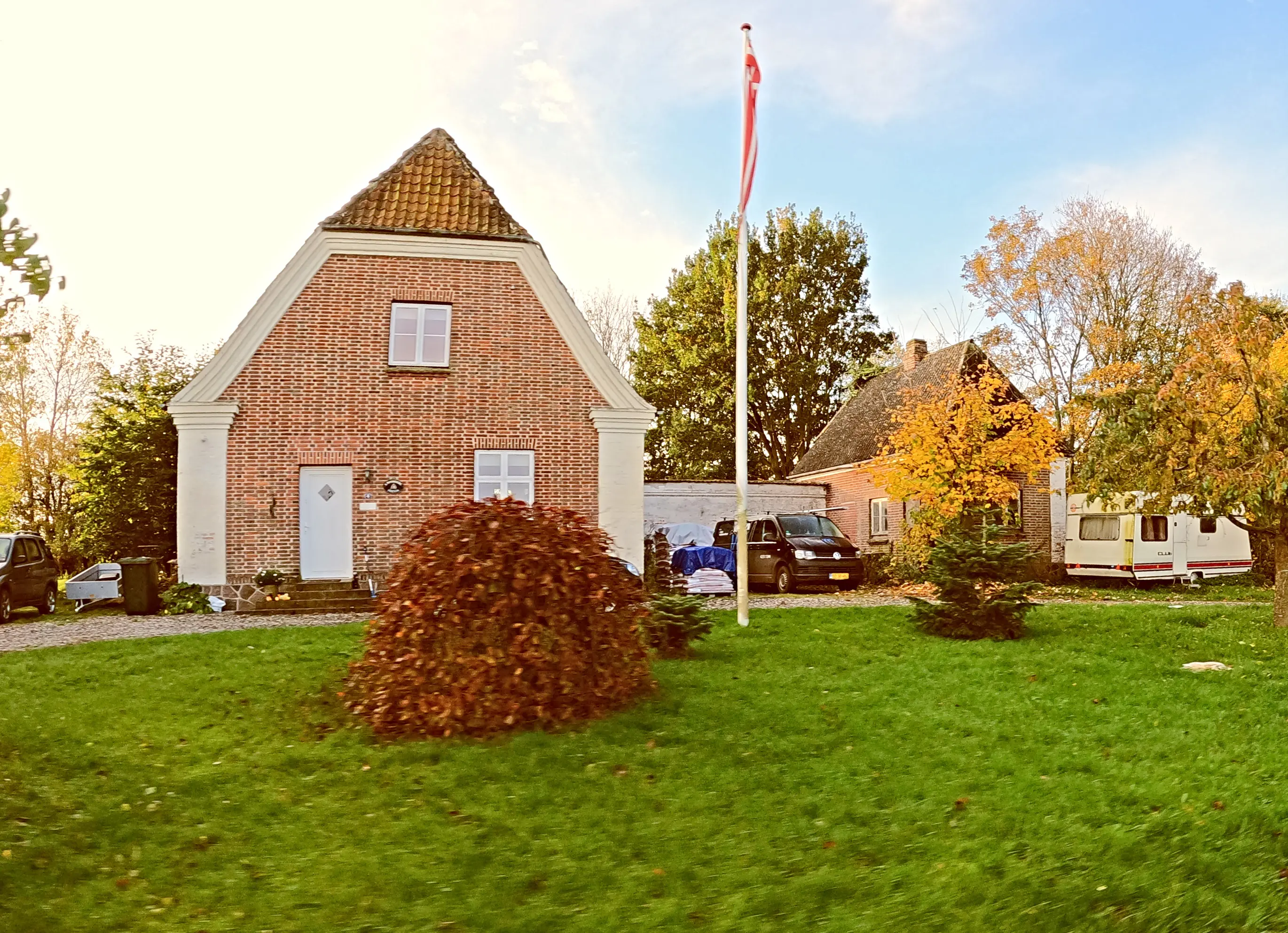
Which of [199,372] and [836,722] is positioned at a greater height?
[199,372]

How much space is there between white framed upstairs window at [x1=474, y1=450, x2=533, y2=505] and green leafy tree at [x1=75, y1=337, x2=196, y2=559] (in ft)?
29.1

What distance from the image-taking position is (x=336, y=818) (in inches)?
200

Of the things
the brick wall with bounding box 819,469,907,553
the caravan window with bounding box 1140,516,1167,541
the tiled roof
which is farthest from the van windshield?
the tiled roof

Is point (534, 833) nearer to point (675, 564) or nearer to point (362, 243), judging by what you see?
point (362, 243)

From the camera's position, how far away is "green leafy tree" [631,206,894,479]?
40.2 metres

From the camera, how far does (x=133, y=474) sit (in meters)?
22.7

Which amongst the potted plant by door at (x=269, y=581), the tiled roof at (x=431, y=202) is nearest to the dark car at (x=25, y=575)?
the potted plant by door at (x=269, y=581)

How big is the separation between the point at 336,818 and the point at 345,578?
12.9 meters

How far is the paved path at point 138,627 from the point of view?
42.2 feet

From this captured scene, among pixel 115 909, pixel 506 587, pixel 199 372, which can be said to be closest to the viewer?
pixel 115 909

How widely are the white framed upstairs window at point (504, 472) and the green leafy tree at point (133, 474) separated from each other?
349 inches

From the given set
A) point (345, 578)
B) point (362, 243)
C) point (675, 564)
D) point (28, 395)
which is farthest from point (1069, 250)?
point (28, 395)

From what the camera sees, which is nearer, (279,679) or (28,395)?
(279,679)

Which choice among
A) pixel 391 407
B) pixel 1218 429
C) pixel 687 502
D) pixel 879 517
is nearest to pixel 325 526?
pixel 391 407
